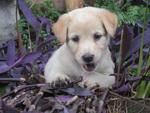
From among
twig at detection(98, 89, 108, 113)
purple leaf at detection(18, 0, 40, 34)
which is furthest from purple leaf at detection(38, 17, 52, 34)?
twig at detection(98, 89, 108, 113)

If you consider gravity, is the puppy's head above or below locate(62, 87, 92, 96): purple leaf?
above

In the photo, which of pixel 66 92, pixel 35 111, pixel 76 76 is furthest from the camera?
pixel 76 76

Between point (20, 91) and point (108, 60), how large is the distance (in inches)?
33.7

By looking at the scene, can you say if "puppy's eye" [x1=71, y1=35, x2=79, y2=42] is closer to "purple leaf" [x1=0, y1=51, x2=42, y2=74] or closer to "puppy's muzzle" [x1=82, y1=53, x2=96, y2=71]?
"puppy's muzzle" [x1=82, y1=53, x2=96, y2=71]

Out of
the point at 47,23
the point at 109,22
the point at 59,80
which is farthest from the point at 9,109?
the point at 47,23

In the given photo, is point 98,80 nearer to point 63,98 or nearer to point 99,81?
point 99,81

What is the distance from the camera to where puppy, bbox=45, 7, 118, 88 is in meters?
3.89

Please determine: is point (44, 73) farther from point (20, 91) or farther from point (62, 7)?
point (62, 7)

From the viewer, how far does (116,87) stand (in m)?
4.02

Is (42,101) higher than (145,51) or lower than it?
lower

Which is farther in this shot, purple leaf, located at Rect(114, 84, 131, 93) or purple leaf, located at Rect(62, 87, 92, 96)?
purple leaf, located at Rect(114, 84, 131, 93)

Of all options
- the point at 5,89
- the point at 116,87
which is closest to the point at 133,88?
the point at 116,87

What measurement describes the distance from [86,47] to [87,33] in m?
0.14

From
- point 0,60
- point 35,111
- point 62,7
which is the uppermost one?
point 62,7
